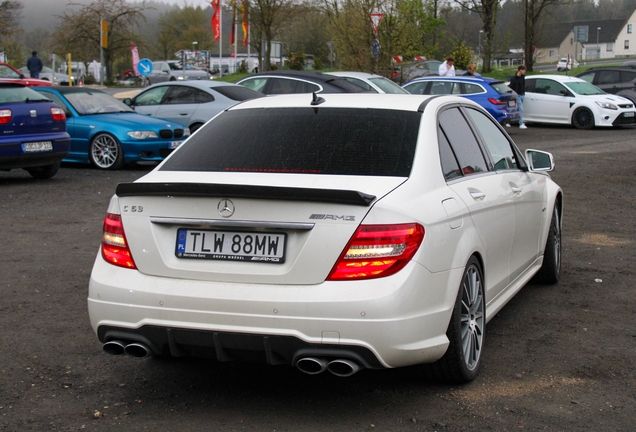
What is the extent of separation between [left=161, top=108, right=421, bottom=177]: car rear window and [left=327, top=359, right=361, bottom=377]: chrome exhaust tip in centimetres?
94

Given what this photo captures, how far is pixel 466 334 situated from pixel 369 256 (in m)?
0.96

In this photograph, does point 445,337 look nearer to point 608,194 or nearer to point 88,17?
point 608,194

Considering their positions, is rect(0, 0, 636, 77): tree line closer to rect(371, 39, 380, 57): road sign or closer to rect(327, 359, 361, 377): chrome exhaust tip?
rect(371, 39, 380, 57): road sign

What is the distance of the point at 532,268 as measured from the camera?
247 inches

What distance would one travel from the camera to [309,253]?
3.94 metres

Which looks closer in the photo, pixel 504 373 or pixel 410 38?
Answer: pixel 504 373

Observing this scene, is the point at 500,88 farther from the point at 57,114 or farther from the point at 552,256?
the point at 552,256

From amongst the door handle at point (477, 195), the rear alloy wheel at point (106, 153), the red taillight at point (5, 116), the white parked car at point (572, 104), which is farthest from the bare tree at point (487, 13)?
the door handle at point (477, 195)

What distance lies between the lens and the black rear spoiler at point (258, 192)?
392 centimetres

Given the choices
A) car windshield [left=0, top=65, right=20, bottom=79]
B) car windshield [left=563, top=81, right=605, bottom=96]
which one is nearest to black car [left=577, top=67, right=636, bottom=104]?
car windshield [left=563, top=81, right=605, bottom=96]

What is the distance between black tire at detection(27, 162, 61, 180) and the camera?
1411 centimetres

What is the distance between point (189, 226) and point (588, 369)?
2383 millimetres

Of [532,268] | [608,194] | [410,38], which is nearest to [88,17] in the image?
[410,38]

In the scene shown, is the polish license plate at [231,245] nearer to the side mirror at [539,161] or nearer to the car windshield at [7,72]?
the side mirror at [539,161]
